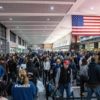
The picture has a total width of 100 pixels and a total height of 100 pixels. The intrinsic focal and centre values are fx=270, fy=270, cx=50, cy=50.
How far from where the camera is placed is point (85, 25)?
21734 millimetres

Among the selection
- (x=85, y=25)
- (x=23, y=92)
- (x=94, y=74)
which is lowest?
(x=23, y=92)

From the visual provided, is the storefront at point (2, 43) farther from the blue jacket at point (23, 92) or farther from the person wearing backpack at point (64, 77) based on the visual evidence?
the blue jacket at point (23, 92)

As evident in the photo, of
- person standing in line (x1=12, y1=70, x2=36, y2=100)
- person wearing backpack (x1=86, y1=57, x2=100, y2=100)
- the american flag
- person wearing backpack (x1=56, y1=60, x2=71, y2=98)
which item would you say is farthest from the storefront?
person standing in line (x1=12, y1=70, x2=36, y2=100)

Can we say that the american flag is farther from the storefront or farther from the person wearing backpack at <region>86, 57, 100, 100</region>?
the person wearing backpack at <region>86, 57, 100, 100</region>

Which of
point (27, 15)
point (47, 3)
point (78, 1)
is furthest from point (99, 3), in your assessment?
point (27, 15)

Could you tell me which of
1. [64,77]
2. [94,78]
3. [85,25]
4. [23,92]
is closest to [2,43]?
[85,25]

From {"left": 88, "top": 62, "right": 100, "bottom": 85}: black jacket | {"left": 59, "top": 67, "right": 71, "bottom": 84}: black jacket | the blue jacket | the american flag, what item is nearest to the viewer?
the blue jacket

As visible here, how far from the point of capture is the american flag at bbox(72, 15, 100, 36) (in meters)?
21.6

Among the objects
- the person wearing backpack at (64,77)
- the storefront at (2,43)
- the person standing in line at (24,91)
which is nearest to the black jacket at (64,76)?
the person wearing backpack at (64,77)

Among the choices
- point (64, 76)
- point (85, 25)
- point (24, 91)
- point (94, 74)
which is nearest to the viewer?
point (24, 91)

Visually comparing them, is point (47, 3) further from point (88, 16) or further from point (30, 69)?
point (30, 69)

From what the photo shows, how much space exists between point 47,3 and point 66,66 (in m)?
9.29

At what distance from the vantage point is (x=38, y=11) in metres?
21.0

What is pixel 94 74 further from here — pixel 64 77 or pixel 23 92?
pixel 23 92
